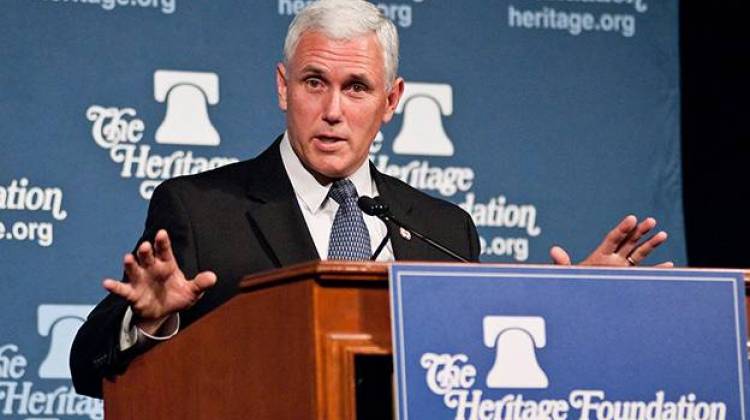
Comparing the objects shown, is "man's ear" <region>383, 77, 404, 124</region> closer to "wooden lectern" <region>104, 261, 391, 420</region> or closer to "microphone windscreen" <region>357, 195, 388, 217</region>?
"microphone windscreen" <region>357, 195, 388, 217</region>

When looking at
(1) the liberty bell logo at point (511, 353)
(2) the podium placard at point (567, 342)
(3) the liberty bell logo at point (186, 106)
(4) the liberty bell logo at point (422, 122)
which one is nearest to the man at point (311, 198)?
(2) the podium placard at point (567, 342)

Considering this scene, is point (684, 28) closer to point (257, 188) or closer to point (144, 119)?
point (144, 119)

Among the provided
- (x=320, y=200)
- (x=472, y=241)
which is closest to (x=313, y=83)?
(x=320, y=200)

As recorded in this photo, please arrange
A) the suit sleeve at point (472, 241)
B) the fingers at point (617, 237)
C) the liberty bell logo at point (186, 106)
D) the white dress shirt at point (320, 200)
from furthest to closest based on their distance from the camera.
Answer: the liberty bell logo at point (186, 106) < the suit sleeve at point (472, 241) < the white dress shirt at point (320, 200) < the fingers at point (617, 237)

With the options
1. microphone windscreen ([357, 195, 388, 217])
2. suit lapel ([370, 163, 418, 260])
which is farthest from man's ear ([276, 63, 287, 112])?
microphone windscreen ([357, 195, 388, 217])

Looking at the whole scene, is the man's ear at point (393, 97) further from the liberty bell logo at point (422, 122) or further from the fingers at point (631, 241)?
the liberty bell logo at point (422, 122)

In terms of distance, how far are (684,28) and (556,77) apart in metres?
0.44

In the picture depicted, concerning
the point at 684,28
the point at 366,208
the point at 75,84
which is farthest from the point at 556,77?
the point at 366,208

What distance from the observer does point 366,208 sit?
8.22 ft

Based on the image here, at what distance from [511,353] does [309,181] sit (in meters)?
1.05

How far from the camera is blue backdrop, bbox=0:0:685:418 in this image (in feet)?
12.1

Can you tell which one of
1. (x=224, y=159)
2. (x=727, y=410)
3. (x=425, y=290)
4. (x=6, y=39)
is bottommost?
(x=727, y=410)

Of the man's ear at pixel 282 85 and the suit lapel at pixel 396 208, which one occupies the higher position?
the man's ear at pixel 282 85

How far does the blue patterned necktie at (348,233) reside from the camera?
2777 millimetres
